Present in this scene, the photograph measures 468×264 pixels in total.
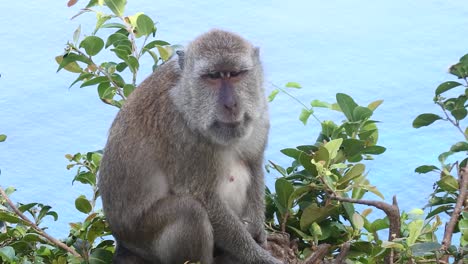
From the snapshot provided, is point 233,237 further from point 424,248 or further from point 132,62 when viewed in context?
point 132,62

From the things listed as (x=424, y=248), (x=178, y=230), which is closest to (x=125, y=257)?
(x=178, y=230)

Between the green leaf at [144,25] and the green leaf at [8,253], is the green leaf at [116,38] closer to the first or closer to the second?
the green leaf at [144,25]

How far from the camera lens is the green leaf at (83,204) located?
176 inches

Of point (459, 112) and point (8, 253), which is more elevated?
point (459, 112)

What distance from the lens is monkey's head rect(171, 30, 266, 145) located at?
398cm

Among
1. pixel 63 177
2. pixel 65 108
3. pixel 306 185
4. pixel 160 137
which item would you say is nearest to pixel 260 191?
pixel 306 185

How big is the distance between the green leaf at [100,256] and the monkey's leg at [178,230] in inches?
9.1

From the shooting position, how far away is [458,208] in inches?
150

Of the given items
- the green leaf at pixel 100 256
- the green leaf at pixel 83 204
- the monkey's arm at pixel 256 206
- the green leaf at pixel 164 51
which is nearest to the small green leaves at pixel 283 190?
the monkey's arm at pixel 256 206

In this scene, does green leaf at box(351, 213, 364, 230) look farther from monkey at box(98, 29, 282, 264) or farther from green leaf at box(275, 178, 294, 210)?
monkey at box(98, 29, 282, 264)

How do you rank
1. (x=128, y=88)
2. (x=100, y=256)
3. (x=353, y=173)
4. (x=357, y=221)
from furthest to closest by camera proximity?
(x=128, y=88), (x=100, y=256), (x=353, y=173), (x=357, y=221)

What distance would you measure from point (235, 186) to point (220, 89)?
2.15 ft

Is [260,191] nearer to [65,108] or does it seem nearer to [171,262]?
[171,262]

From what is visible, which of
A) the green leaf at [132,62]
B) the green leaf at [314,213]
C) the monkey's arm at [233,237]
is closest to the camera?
the green leaf at [314,213]
